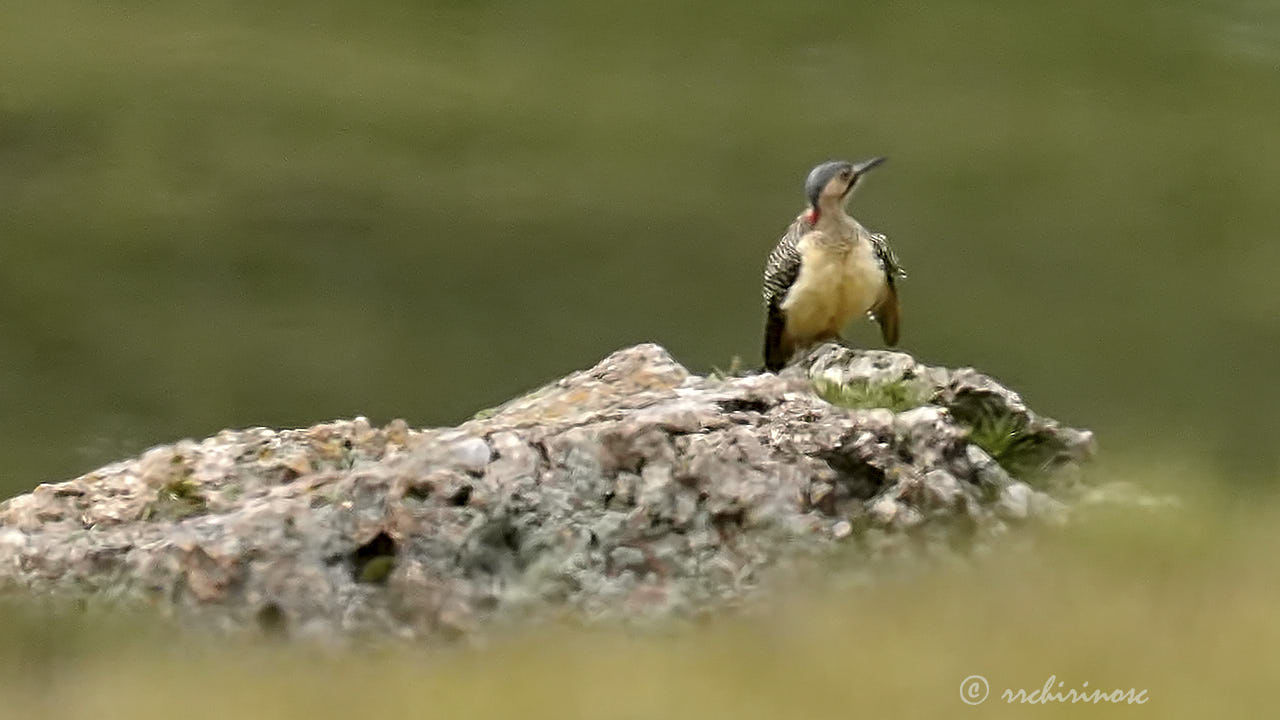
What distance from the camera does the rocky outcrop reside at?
8797 mm

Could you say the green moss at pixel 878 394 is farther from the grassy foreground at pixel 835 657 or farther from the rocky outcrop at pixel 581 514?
the grassy foreground at pixel 835 657

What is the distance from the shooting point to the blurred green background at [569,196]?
3017cm

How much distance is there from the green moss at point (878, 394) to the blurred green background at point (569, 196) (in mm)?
12951

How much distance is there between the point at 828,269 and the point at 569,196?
2509 centimetres

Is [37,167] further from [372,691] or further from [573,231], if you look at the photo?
[372,691]

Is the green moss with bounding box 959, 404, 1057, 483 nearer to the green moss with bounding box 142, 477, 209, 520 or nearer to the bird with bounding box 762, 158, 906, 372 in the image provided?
the bird with bounding box 762, 158, 906, 372

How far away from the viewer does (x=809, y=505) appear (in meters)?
9.20

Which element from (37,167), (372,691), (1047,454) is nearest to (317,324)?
(37,167)

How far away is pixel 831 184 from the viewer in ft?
43.9

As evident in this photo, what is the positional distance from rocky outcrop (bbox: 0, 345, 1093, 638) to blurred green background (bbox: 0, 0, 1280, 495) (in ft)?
44.7

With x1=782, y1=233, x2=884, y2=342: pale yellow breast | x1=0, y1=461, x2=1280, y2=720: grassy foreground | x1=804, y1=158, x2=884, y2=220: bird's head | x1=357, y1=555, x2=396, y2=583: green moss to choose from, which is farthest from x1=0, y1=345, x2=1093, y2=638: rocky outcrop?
x1=804, y1=158, x2=884, y2=220: bird's head

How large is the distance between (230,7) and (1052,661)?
42023 millimetres

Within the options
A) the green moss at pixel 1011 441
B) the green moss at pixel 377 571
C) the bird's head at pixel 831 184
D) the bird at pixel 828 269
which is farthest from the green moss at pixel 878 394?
the bird's head at pixel 831 184

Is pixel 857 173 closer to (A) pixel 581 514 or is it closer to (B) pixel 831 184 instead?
(B) pixel 831 184
